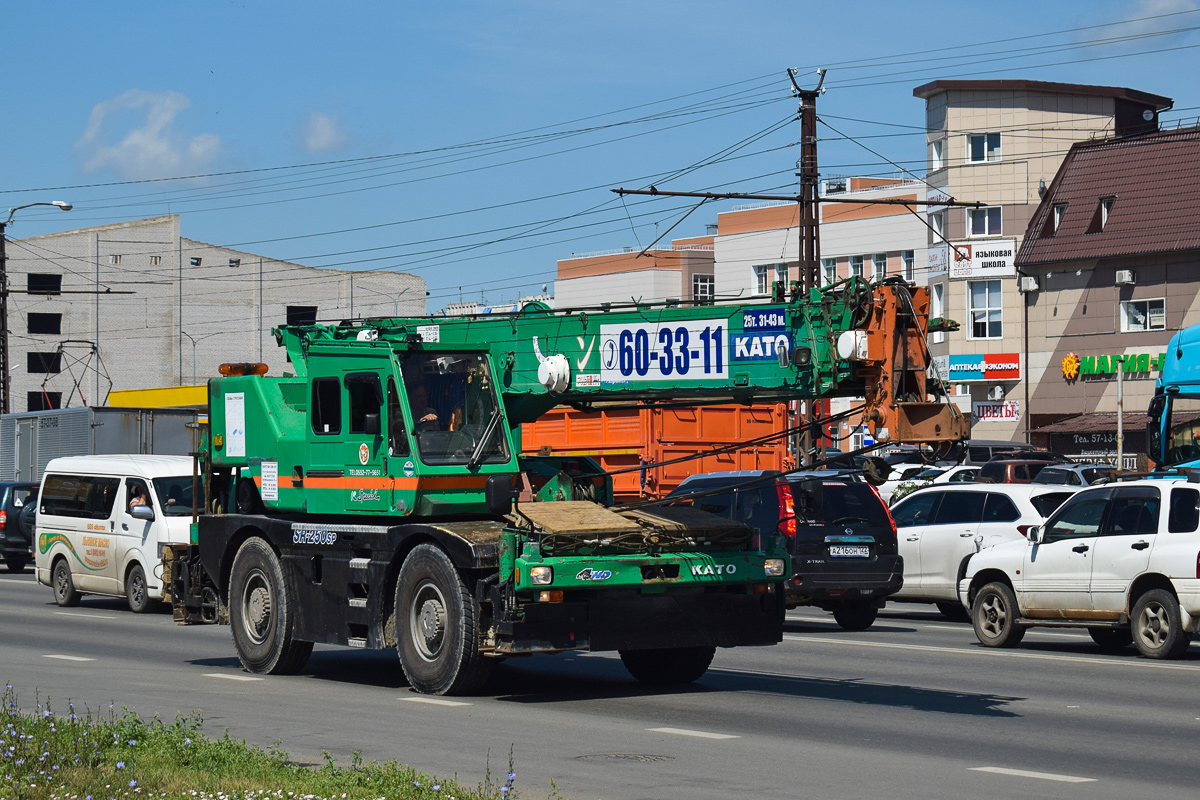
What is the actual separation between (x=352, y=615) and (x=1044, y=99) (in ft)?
186

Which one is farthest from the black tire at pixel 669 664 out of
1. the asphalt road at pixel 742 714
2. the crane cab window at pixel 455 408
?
the crane cab window at pixel 455 408

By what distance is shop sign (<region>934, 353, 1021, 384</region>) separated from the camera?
62.8 meters

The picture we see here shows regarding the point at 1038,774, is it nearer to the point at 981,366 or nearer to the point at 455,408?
the point at 455,408

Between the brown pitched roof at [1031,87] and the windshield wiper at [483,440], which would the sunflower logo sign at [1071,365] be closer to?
the brown pitched roof at [1031,87]

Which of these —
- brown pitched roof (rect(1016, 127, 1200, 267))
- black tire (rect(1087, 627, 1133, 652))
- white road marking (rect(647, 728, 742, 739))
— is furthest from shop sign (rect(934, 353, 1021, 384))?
white road marking (rect(647, 728, 742, 739))

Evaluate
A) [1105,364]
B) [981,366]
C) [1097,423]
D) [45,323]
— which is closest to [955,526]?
[1097,423]

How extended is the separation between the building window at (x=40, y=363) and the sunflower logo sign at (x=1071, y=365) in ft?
178

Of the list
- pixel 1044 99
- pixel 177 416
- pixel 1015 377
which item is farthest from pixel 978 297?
pixel 177 416

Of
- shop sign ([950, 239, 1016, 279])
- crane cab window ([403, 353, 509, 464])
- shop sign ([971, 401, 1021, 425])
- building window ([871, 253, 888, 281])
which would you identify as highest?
building window ([871, 253, 888, 281])

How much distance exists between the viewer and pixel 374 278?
4026 inches

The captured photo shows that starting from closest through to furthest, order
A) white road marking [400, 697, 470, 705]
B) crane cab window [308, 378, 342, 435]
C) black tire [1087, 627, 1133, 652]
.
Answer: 1. white road marking [400, 697, 470, 705]
2. crane cab window [308, 378, 342, 435]
3. black tire [1087, 627, 1133, 652]

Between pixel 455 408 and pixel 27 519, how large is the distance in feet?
70.5

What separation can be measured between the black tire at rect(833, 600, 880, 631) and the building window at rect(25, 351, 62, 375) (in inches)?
2981

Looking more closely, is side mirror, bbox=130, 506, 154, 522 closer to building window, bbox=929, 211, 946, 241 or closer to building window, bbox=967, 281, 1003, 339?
building window, bbox=967, 281, 1003, 339
